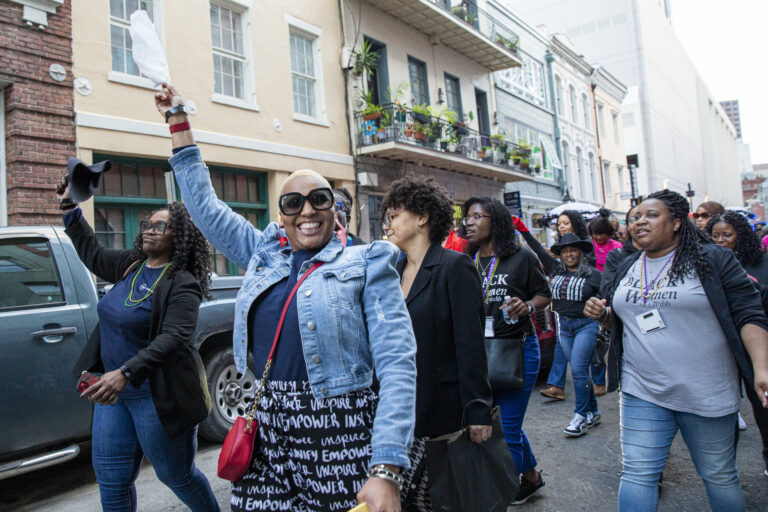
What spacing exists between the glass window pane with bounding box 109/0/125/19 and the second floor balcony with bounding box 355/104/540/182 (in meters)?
5.61

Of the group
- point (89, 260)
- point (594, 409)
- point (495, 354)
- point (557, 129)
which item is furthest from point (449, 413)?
point (557, 129)

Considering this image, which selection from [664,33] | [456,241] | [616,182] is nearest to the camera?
[456,241]

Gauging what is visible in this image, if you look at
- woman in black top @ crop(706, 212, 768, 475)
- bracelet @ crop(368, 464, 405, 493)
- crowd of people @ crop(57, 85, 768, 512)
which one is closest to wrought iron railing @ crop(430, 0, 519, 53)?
woman in black top @ crop(706, 212, 768, 475)

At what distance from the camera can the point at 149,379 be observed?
9.20 ft

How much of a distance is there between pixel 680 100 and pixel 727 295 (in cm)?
6208

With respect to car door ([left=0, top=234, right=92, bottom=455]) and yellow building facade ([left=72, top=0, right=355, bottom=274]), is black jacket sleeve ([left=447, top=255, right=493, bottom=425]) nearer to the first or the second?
car door ([left=0, top=234, right=92, bottom=455])

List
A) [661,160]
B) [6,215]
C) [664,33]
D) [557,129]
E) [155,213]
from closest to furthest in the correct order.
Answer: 1. [155,213]
2. [6,215]
3. [557,129]
4. [661,160]
5. [664,33]

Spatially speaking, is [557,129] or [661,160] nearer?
[557,129]

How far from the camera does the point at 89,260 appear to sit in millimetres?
3340

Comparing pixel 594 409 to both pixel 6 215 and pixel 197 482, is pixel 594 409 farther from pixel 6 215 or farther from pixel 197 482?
pixel 6 215

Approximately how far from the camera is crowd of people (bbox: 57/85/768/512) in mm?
1868

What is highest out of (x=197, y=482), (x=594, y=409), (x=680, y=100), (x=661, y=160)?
(x=680, y=100)

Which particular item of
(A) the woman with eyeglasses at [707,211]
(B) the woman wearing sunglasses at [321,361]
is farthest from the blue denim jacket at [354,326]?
(A) the woman with eyeglasses at [707,211]

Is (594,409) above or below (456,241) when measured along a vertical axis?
below
